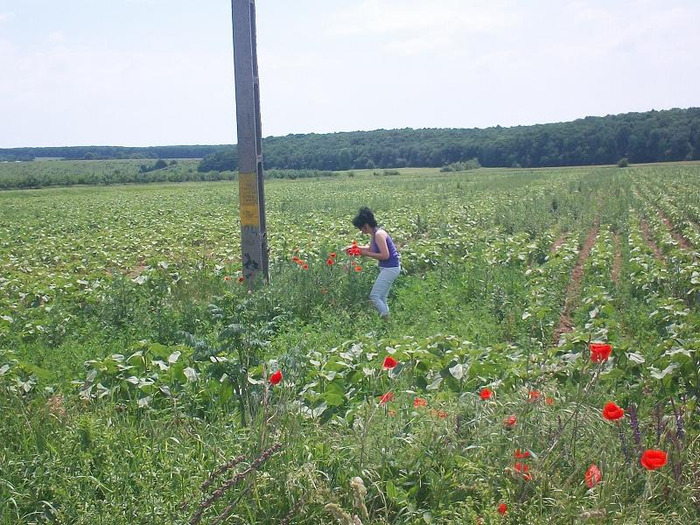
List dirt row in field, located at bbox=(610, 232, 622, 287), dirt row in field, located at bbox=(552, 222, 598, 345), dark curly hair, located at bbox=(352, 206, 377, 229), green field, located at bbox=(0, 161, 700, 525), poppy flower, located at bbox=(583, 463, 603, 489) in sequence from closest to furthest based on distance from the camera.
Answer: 1. poppy flower, located at bbox=(583, 463, 603, 489)
2. green field, located at bbox=(0, 161, 700, 525)
3. dark curly hair, located at bbox=(352, 206, 377, 229)
4. dirt row in field, located at bbox=(552, 222, 598, 345)
5. dirt row in field, located at bbox=(610, 232, 622, 287)

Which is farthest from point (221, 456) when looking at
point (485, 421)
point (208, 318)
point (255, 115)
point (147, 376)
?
point (255, 115)

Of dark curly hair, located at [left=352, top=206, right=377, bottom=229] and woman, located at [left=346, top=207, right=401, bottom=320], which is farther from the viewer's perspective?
woman, located at [left=346, top=207, right=401, bottom=320]

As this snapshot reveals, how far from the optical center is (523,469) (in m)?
2.89

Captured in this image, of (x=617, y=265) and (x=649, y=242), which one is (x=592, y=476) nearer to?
(x=617, y=265)

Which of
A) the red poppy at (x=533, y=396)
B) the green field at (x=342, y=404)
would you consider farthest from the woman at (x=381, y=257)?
the red poppy at (x=533, y=396)

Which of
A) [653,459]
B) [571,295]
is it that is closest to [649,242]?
[571,295]

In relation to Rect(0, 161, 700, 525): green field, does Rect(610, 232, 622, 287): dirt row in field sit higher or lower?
lower

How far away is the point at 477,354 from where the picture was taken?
491 centimetres

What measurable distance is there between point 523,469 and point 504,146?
3558 inches

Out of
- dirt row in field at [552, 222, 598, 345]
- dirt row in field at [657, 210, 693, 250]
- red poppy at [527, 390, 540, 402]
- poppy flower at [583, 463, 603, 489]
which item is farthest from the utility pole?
dirt row in field at [657, 210, 693, 250]

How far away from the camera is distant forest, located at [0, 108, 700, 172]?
271ft

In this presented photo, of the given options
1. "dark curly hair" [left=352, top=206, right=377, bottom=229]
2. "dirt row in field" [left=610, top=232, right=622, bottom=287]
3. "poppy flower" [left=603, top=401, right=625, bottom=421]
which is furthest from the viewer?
"dirt row in field" [left=610, top=232, right=622, bottom=287]

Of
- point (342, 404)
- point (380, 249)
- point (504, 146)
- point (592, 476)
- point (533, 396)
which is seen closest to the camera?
point (592, 476)

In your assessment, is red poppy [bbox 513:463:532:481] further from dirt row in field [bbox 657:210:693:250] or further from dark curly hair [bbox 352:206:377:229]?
dirt row in field [bbox 657:210:693:250]
